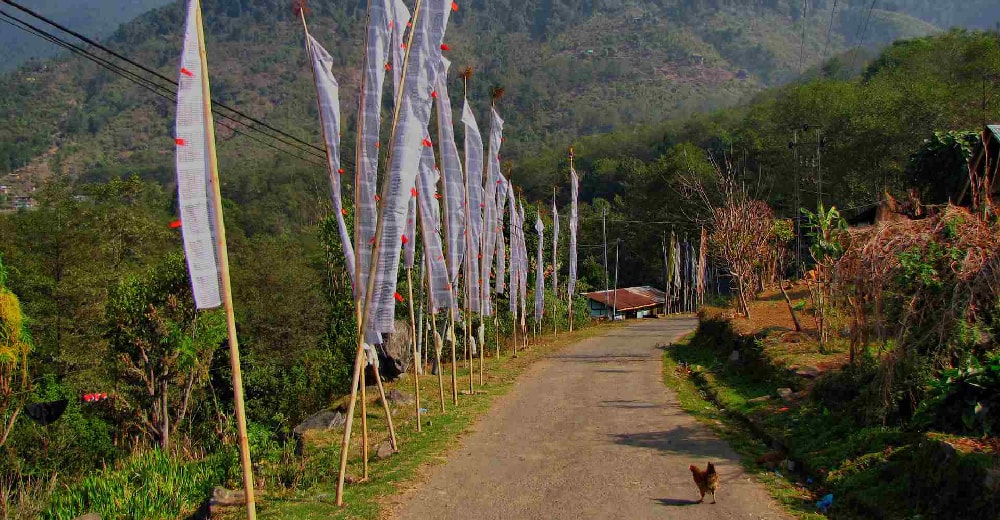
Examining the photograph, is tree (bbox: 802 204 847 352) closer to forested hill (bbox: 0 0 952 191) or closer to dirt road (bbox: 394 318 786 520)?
dirt road (bbox: 394 318 786 520)

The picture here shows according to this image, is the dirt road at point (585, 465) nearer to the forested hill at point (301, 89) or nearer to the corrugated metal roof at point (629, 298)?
the corrugated metal roof at point (629, 298)

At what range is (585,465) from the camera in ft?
30.5

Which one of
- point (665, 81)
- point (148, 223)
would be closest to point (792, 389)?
point (148, 223)

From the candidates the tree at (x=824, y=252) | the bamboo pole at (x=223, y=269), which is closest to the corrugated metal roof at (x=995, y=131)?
the tree at (x=824, y=252)

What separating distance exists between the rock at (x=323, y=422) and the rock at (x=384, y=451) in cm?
346

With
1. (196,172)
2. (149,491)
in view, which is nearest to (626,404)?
(149,491)

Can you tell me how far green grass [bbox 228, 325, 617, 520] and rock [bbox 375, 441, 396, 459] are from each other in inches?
3.8

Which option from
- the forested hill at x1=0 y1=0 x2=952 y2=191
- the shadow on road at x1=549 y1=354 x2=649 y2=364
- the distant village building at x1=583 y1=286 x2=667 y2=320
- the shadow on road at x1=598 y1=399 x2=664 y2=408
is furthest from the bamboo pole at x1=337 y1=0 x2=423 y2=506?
the forested hill at x1=0 y1=0 x2=952 y2=191

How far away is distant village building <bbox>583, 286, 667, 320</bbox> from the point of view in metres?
50.6

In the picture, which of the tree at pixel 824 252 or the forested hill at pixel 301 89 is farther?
Answer: the forested hill at pixel 301 89

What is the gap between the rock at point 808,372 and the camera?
41.6ft

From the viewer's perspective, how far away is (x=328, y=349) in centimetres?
2209

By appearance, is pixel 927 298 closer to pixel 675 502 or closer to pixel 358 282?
pixel 675 502

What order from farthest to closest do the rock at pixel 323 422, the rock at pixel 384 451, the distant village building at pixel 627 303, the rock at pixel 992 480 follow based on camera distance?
the distant village building at pixel 627 303 < the rock at pixel 323 422 < the rock at pixel 384 451 < the rock at pixel 992 480
